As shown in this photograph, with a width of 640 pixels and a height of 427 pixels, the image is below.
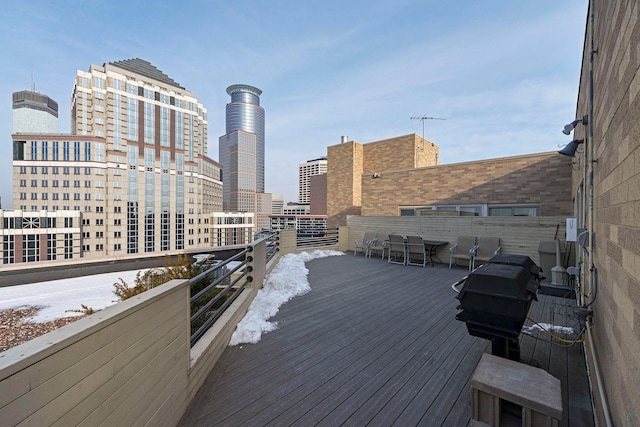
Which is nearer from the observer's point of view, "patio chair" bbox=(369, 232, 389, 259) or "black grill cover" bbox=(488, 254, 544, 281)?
"black grill cover" bbox=(488, 254, 544, 281)

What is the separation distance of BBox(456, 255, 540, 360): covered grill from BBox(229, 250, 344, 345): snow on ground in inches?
81.7

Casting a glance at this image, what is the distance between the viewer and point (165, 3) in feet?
26.5

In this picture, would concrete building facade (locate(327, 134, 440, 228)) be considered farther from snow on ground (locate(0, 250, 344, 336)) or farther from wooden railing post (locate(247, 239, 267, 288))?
wooden railing post (locate(247, 239, 267, 288))

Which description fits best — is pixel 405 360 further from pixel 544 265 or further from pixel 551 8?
pixel 551 8

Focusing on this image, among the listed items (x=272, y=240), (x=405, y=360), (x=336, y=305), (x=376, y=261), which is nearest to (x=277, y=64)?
(x=272, y=240)

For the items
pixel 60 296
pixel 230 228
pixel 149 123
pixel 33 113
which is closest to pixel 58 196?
pixel 149 123

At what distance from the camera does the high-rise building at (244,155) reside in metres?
126

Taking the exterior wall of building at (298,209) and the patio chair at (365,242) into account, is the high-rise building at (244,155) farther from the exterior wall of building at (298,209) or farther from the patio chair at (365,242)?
the patio chair at (365,242)

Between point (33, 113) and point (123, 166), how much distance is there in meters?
73.1

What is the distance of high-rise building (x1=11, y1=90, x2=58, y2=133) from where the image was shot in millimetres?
83938

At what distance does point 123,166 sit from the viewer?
5072 centimetres

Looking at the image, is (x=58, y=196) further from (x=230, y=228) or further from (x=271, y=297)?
(x=271, y=297)

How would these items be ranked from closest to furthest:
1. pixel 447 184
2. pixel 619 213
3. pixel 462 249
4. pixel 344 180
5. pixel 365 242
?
pixel 619 213 → pixel 462 249 → pixel 365 242 → pixel 447 184 → pixel 344 180

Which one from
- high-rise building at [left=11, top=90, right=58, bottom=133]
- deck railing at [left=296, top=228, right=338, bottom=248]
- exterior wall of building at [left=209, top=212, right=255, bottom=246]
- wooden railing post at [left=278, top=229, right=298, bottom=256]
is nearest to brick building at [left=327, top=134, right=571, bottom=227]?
deck railing at [left=296, top=228, right=338, bottom=248]
